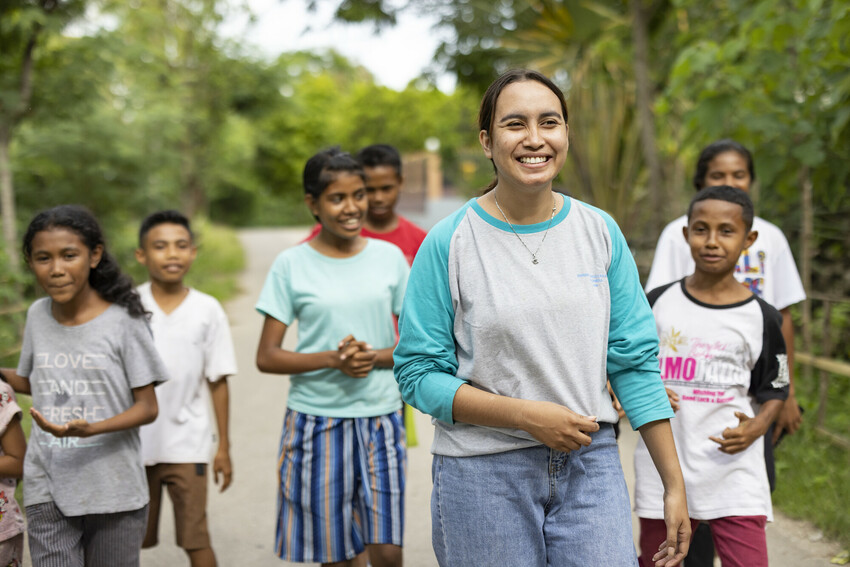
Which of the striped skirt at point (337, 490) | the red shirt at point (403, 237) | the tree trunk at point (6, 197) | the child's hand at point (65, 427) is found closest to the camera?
the child's hand at point (65, 427)

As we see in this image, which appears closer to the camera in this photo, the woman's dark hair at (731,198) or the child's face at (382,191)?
the woman's dark hair at (731,198)

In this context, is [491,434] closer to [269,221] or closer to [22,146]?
[22,146]

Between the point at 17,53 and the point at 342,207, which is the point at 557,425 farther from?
the point at 17,53

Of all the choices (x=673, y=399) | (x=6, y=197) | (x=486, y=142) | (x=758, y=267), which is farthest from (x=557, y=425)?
(x=6, y=197)

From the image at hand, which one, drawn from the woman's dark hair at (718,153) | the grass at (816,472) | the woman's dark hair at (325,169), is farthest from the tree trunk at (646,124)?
the woman's dark hair at (325,169)

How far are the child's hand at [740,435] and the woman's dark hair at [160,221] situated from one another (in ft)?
7.97

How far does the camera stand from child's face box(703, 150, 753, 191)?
3770 millimetres

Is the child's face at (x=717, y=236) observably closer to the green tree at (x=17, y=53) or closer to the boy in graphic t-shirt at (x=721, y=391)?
the boy in graphic t-shirt at (x=721, y=391)

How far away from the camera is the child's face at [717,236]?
2980mm

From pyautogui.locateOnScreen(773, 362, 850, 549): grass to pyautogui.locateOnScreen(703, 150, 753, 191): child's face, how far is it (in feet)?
6.04

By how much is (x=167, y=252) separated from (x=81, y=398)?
1.03m

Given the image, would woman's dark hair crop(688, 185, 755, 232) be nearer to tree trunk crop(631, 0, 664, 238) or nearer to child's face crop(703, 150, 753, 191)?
child's face crop(703, 150, 753, 191)

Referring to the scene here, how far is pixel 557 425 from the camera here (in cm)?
190

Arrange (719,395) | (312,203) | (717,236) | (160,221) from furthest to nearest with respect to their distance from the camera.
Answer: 1. (160,221)
2. (312,203)
3. (717,236)
4. (719,395)
